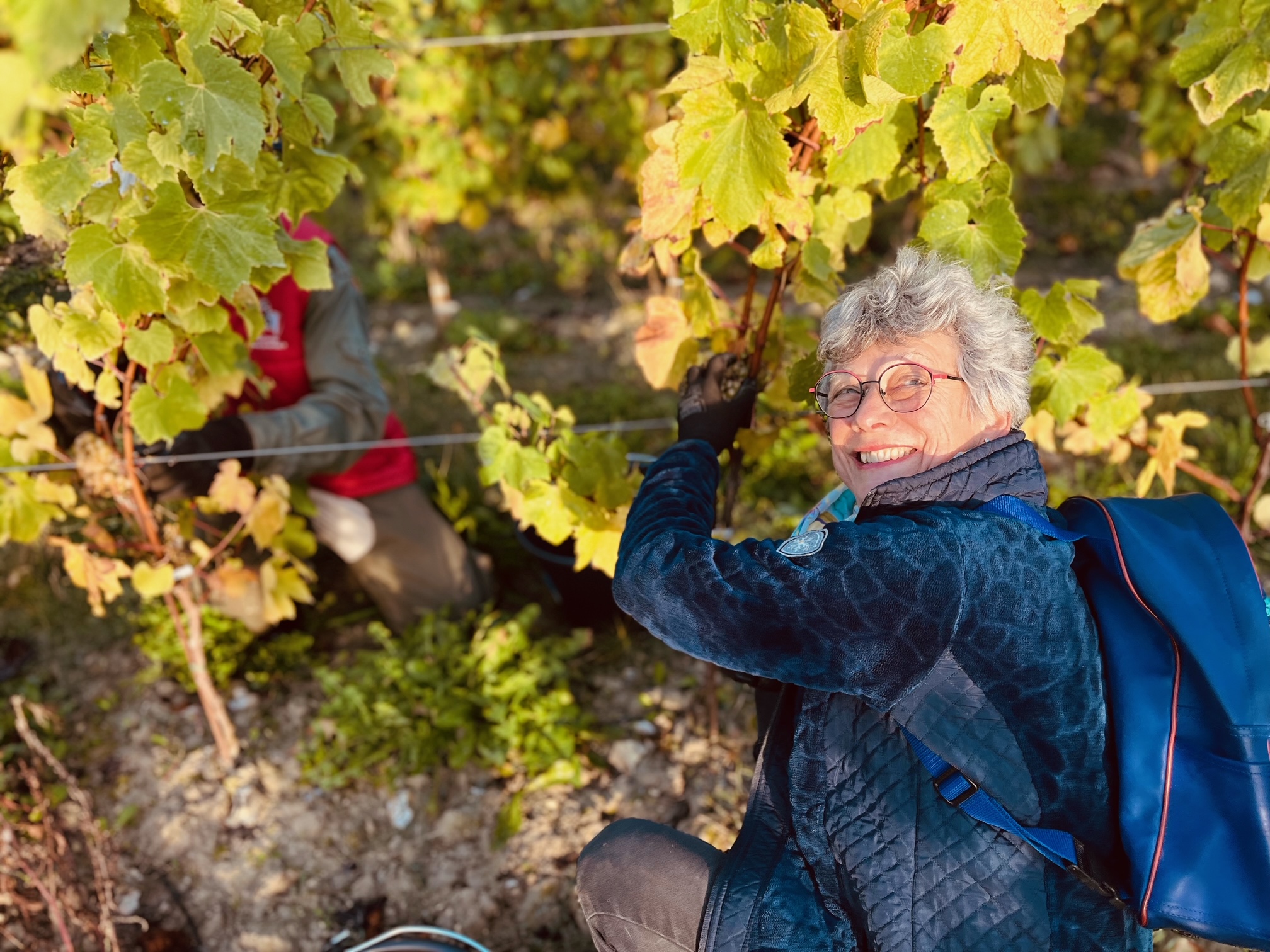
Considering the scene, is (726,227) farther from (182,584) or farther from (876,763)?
(182,584)

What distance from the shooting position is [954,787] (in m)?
1.25

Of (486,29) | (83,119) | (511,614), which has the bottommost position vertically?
(511,614)

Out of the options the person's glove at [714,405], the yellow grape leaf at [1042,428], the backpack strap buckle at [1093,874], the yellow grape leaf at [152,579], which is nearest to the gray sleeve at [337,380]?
the yellow grape leaf at [152,579]

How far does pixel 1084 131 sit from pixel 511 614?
6534 millimetres

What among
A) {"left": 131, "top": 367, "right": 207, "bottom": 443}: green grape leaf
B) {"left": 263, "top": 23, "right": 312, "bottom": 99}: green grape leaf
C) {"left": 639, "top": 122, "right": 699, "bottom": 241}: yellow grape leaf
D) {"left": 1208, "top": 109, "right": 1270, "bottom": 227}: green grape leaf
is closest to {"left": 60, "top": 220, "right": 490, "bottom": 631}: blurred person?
{"left": 131, "top": 367, "right": 207, "bottom": 443}: green grape leaf

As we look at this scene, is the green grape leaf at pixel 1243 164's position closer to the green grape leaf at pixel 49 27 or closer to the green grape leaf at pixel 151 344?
the green grape leaf at pixel 49 27

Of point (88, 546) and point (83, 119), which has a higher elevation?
point (83, 119)

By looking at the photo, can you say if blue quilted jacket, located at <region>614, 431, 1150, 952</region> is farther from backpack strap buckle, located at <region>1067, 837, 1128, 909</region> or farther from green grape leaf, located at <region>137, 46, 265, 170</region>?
green grape leaf, located at <region>137, 46, 265, 170</region>

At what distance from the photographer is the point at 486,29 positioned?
17.0 ft

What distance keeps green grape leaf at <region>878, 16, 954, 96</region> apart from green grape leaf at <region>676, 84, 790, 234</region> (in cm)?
20

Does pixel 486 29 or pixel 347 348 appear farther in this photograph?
pixel 486 29

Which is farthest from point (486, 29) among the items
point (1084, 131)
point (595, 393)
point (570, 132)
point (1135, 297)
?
point (1084, 131)

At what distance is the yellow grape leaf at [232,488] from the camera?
2094 mm

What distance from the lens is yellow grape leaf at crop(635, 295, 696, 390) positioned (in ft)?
6.03
